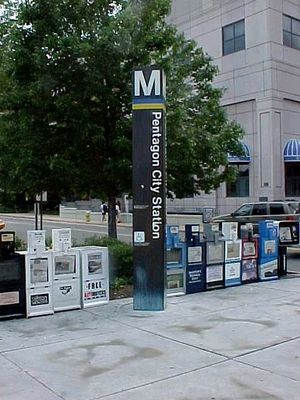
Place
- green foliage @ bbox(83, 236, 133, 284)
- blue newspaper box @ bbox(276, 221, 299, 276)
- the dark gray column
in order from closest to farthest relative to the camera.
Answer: the dark gray column < green foliage @ bbox(83, 236, 133, 284) < blue newspaper box @ bbox(276, 221, 299, 276)

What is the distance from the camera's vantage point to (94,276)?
8516 mm

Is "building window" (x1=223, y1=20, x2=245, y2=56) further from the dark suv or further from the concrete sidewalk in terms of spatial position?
the concrete sidewalk

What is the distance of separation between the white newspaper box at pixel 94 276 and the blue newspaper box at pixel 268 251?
12.3 feet

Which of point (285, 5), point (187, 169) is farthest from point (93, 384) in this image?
point (285, 5)

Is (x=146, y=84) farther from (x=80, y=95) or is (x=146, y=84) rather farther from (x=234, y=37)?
(x=234, y=37)

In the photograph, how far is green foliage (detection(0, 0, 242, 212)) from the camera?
10.2 m

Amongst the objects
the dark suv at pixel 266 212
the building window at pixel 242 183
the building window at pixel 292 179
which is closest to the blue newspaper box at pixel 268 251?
the dark suv at pixel 266 212

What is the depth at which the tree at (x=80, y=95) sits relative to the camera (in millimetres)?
10242

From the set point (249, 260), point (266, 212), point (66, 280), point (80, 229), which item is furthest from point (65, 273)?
point (80, 229)

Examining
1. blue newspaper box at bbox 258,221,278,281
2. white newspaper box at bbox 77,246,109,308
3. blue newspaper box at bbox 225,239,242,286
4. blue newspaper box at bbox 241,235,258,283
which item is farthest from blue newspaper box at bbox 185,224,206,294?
blue newspaper box at bbox 258,221,278,281

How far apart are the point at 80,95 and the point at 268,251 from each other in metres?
5.16

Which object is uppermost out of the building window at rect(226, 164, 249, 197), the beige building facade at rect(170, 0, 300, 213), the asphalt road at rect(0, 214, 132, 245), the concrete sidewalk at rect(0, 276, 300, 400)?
the beige building facade at rect(170, 0, 300, 213)

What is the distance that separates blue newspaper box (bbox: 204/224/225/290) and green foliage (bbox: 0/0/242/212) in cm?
193

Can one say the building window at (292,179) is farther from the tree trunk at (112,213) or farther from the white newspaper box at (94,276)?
the white newspaper box at (94,276)
